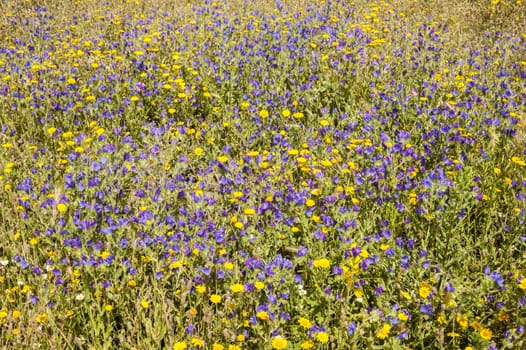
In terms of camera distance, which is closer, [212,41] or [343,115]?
[343,115]

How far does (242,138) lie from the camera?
391 centimetres

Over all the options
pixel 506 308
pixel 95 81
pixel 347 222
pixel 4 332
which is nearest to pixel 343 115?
pixel 347 222

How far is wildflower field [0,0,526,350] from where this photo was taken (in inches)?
92.4

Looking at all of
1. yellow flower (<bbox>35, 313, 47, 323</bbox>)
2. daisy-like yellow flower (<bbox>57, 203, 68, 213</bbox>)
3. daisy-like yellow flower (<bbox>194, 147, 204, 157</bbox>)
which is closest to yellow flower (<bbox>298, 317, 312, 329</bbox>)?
yellow flower (<bbox>35, 313, 47, 323</bbox>)

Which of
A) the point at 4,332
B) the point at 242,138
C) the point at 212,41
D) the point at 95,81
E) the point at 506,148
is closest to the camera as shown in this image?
the point at 4,332

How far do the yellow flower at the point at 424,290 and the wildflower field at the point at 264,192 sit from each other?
0.01 m

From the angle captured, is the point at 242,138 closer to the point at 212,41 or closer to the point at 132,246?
the point at 132,246

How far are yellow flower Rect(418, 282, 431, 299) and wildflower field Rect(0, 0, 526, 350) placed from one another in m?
0.01

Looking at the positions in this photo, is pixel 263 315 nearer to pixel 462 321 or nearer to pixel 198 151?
pixel 462 321

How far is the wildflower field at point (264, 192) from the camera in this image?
235cm

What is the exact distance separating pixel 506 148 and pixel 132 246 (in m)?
2.56

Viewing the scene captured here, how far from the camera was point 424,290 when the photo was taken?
2.29 m

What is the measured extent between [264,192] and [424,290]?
45.5 inches

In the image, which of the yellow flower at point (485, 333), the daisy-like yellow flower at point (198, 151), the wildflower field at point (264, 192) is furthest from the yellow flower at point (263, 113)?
the yellow flower at point (485, 333)
